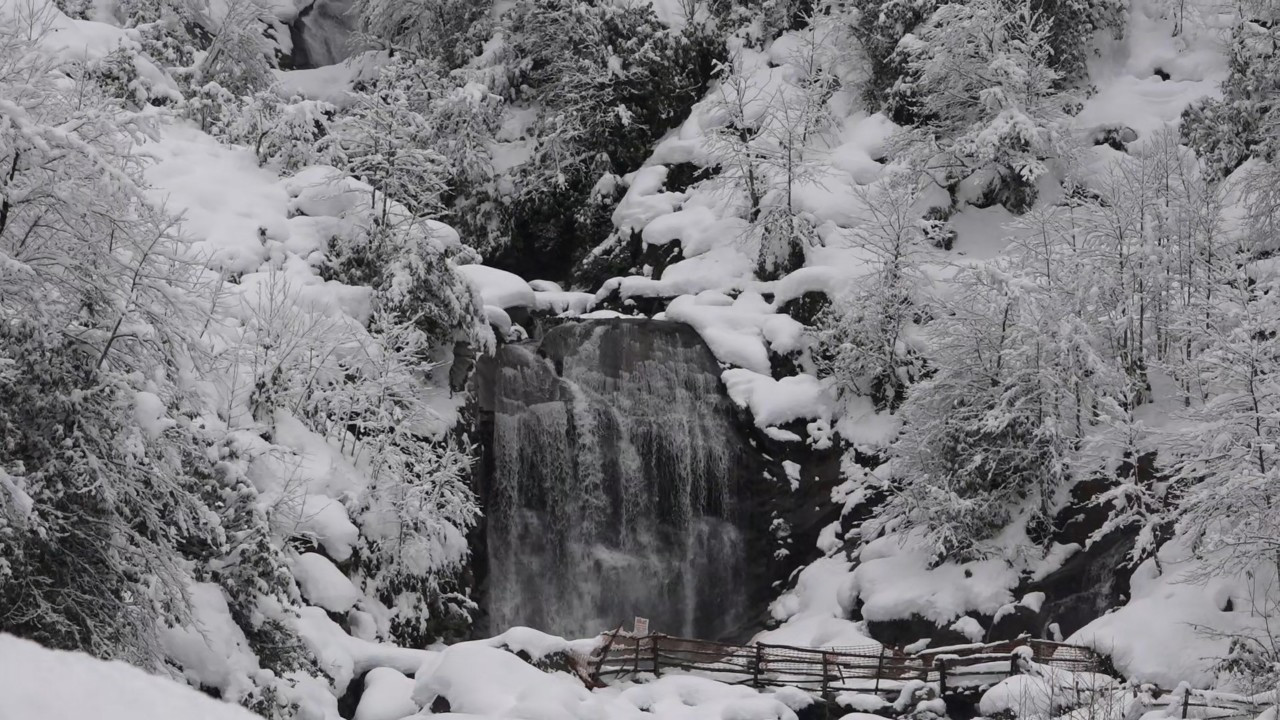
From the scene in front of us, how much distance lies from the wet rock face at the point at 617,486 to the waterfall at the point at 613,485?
2 centimetres

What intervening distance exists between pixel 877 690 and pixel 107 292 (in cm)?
1090

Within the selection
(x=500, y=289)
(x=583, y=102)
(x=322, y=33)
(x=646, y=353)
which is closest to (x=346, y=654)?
(x=646, y=353)

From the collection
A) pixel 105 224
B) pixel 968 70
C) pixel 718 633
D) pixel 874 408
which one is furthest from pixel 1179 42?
pixel 105 224

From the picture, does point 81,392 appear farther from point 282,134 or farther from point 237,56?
point 237,56

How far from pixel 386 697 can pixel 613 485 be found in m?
11.0

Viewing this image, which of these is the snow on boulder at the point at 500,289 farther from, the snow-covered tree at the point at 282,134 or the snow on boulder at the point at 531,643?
the snow on boulder at the point at 531,643

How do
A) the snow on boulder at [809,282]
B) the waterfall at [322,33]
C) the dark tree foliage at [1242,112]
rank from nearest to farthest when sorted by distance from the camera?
the dark tree foliage at [1242,112] → the snow on boulder at [809,282] → the waterfall at [322,33]

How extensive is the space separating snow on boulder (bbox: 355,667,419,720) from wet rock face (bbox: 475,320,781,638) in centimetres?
870

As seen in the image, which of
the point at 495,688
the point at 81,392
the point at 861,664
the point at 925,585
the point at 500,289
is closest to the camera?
the point at 81,392

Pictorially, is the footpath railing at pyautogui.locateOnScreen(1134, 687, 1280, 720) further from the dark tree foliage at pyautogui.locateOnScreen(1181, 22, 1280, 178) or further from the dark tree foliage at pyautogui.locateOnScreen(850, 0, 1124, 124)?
the dark tree foliage at pyautogui.locateOnScreen(850, 0, 1124, 124)

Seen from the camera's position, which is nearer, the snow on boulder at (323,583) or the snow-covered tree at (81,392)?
the snow-covered tree at (81,392)

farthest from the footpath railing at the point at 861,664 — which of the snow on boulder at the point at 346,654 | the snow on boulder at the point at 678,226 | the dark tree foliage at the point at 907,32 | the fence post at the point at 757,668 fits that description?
the dark tree foliage at the point at 907,32

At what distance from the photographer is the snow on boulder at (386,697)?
12328 mm

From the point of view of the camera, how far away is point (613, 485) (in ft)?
76.7
